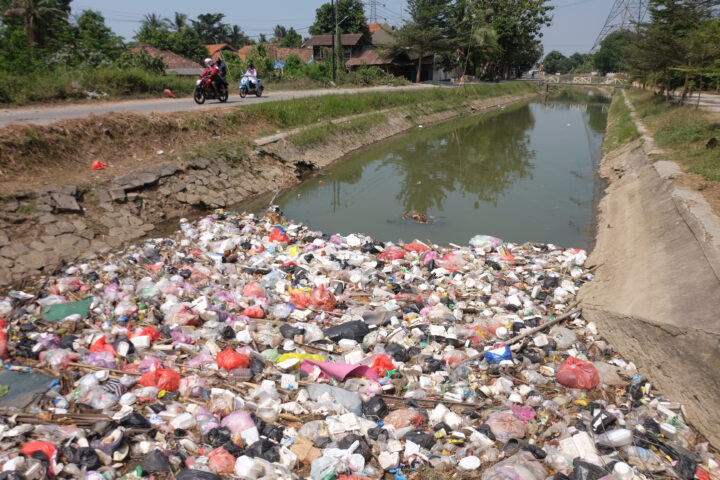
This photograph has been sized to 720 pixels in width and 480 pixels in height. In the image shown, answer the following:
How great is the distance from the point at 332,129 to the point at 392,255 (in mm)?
8166

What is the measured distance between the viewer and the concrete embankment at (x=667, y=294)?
302cm

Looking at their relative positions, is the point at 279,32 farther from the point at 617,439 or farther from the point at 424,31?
the point at 617,439

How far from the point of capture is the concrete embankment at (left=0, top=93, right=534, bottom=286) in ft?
16.6

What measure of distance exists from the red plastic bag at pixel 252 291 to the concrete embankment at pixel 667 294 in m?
3.28

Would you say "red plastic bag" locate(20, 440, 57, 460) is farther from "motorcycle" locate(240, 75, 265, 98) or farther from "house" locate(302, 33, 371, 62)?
"house" locate(302, 33, 371, 62)

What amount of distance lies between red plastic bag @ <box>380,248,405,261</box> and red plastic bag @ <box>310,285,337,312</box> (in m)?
1.50

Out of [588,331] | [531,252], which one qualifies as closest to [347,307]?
[588,331]

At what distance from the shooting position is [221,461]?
2.45m

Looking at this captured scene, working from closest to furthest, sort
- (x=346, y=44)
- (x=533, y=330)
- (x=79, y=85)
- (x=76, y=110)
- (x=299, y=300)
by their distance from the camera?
(x=533, y=330) → (x=299, y=300) → (x=76, y=110) → (x=79, y=85) → (x=346, y=44)

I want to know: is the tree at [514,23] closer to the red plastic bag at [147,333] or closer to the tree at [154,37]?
the tree at [154,37]

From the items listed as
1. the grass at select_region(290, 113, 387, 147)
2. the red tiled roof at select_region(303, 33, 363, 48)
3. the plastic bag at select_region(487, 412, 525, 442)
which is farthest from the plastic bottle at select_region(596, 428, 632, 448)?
the red tiled roof at select_region(303, 33, 363, 48)

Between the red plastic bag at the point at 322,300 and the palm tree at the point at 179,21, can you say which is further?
the palm tree at the point at 179,21

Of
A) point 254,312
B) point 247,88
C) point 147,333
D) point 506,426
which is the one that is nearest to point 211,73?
point 247,88

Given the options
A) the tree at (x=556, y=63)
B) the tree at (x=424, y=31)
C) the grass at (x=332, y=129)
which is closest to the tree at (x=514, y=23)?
the tree at (x=424, y=31)
